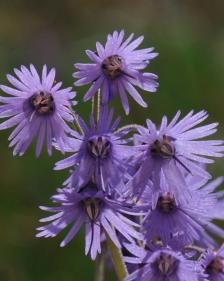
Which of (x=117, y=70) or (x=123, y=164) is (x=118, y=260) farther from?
(x=117, y=70)

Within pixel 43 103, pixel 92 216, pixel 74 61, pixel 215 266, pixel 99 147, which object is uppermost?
pixel 74 61

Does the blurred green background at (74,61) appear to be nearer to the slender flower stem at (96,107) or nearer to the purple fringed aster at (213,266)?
the purple fringed aster at (213,266)

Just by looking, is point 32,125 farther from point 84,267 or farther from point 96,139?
point 84,267

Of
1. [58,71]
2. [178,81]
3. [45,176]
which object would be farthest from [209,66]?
[45,176]

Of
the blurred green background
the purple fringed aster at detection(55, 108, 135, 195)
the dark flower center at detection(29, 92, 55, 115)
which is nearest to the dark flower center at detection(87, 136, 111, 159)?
the purple fringed aster at detection(55, 108, 135, 195)

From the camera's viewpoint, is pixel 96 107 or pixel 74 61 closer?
pixel 96 107

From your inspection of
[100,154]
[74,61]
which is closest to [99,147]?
[100,154]

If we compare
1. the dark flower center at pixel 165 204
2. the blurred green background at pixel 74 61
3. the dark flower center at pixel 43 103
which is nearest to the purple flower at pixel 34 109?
the dark flower center at pixel 43 103
